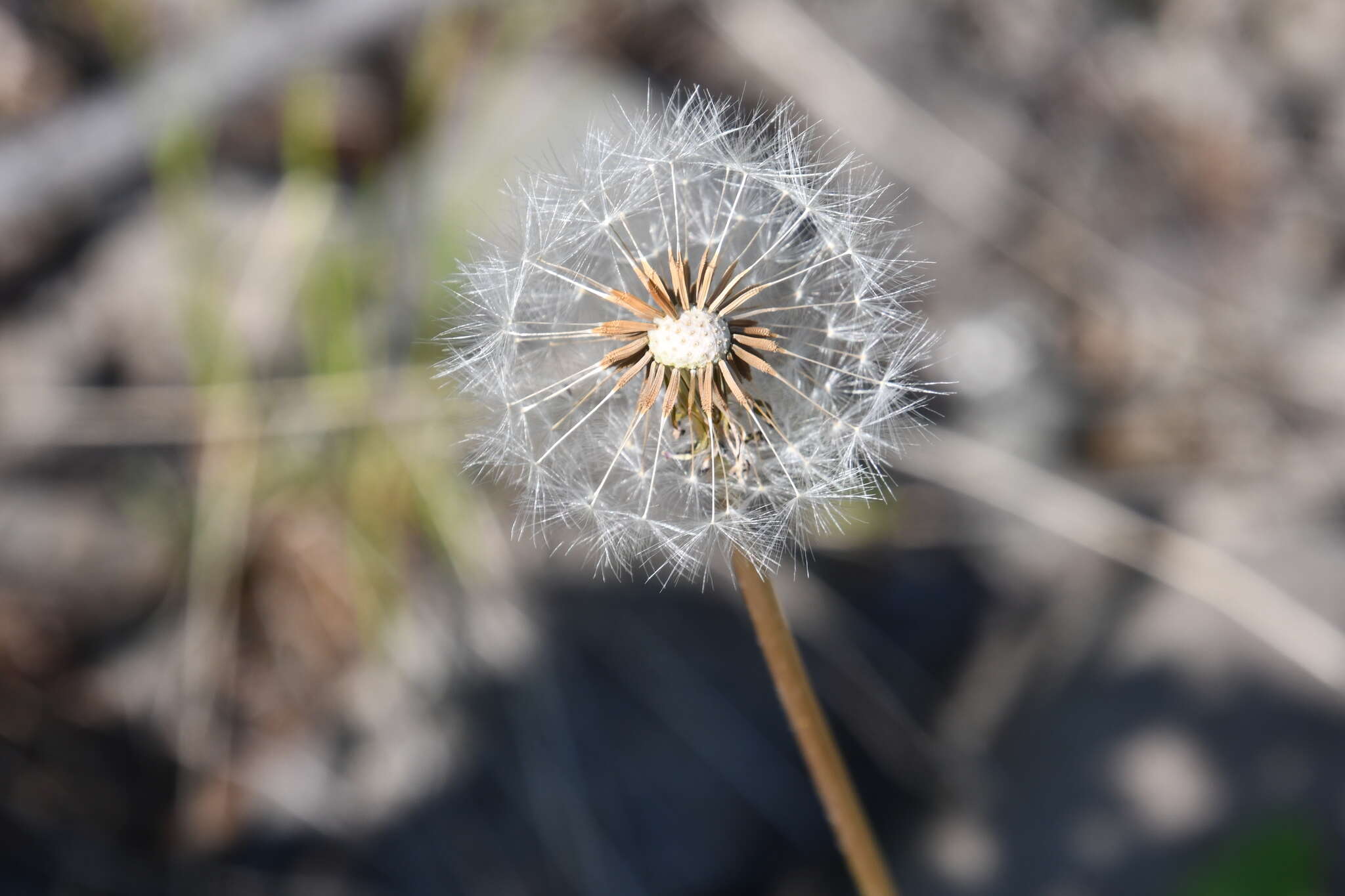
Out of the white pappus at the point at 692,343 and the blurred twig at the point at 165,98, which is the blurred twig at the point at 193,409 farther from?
the white pappus at the point at 692,343

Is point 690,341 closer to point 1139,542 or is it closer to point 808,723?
point 808,723

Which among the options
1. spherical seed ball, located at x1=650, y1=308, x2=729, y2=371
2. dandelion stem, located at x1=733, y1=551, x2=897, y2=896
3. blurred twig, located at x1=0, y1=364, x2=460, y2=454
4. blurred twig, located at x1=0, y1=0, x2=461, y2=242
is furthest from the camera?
blurred twig, located at x1=0, y1=0, x2=461, y2=242

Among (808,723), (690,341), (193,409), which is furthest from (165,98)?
(808,723)

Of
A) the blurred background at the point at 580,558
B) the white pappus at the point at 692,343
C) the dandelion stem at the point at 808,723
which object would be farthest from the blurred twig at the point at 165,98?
the dandelion stem at the point at 808,723

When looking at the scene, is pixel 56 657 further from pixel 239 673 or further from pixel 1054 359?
pixel 1054 359

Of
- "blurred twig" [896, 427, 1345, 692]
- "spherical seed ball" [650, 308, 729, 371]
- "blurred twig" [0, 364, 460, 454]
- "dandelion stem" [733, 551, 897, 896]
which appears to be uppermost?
"blurred twig" [0, 364, 460, 454]

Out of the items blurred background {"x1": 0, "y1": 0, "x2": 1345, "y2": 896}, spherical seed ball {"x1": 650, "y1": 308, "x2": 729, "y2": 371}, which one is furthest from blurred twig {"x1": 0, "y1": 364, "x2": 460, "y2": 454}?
spherical seed ball {"x1": 650, "y1": 308, "x2": 729, "y2": 371}

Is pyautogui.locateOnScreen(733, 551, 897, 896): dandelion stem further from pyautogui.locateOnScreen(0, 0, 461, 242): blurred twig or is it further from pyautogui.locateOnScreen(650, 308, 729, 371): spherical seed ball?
pyautogui.locateOnScreen(0, 0, 461, 242): blurred twig
